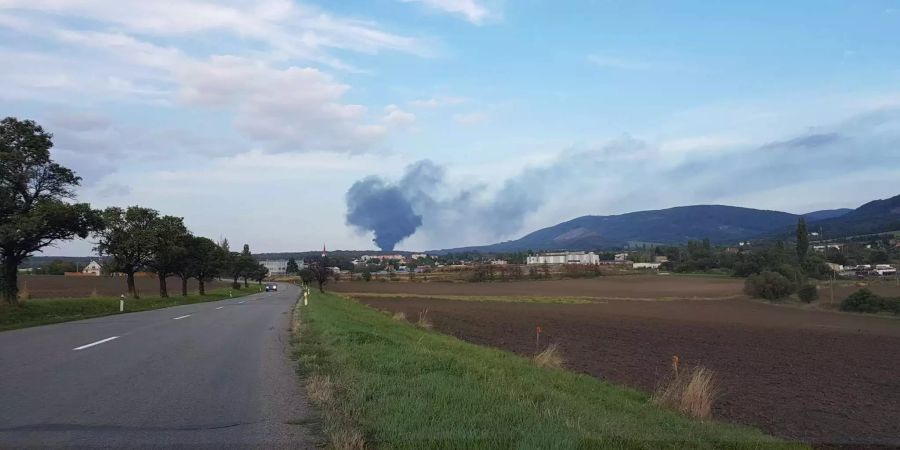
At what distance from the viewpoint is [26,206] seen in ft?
94.1

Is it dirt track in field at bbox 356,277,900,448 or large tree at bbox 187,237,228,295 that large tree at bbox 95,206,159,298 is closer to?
large tree at bbox 187,237,228,295

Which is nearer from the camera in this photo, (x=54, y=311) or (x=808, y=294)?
(x=54, y=311)

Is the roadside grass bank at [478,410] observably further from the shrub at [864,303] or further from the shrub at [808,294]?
the shrub at [808,294]

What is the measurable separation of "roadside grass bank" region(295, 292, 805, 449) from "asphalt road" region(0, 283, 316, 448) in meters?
0.56

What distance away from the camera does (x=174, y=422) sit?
7.32m

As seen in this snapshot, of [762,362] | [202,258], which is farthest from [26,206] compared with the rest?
[202,258]

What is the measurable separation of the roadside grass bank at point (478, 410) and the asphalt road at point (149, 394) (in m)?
0.56

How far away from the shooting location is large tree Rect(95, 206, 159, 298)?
42.7m

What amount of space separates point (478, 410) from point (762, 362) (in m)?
18.4

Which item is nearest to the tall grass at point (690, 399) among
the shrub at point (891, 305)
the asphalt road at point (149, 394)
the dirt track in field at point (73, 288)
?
the asphalt road at point (149, 394)

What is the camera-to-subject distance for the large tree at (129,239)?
4269 centimetres

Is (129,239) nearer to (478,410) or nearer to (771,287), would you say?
(478,410)

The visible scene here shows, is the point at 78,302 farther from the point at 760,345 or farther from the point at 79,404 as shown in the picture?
the point at 760,345

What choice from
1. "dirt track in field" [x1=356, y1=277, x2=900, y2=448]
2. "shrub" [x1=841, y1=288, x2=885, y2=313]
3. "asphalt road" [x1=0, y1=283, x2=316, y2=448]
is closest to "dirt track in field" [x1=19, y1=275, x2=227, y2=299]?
"dirt track in field" [x1=356, y1=277, x2=900, y2=448]
